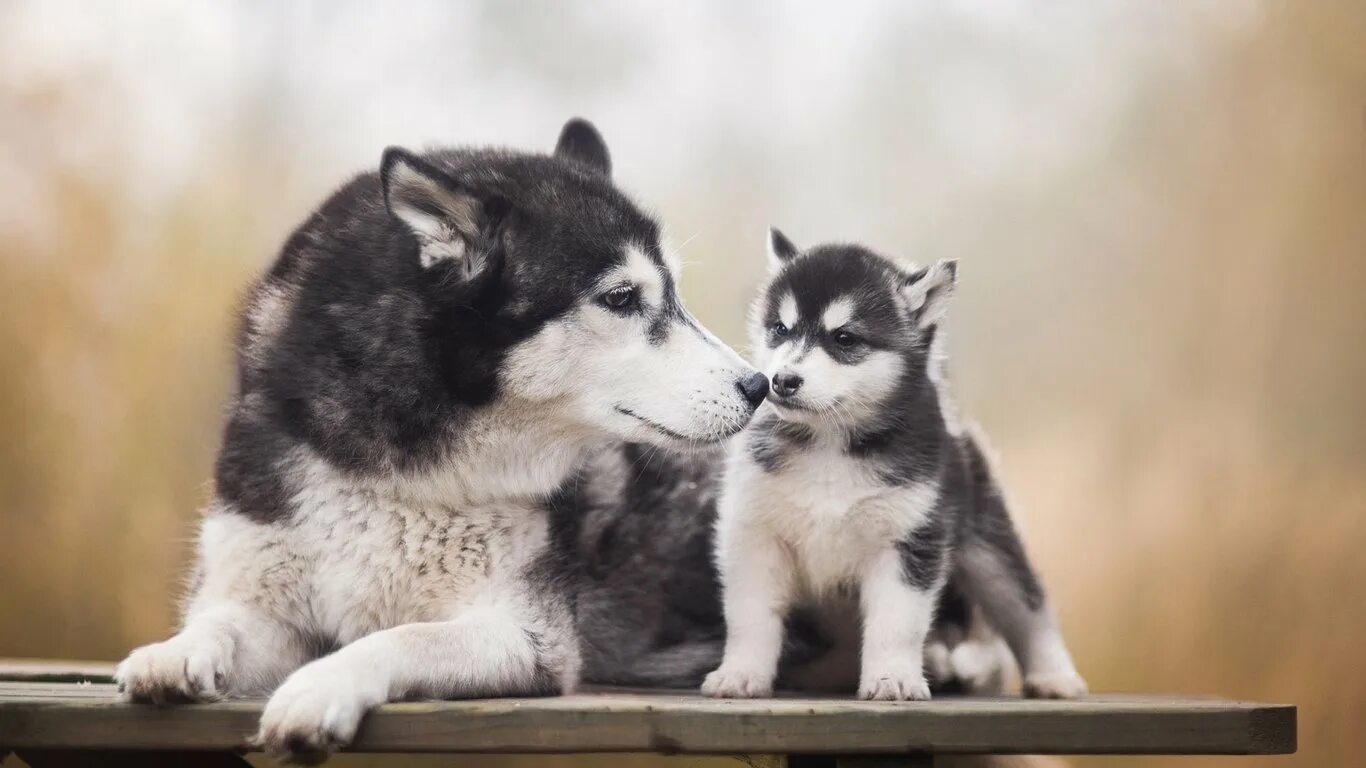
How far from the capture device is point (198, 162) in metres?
3.75

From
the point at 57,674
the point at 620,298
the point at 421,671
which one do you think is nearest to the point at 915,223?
the point at 620,298

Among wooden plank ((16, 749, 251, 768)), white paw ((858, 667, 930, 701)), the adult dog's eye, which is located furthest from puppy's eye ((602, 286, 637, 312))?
wooden plank ((16, 749, 251, 768))

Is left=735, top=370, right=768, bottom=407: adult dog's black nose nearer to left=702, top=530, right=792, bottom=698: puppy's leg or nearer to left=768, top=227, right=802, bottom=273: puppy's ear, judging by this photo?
left=702, top=530, right=792, bottom=698: puppy's leg

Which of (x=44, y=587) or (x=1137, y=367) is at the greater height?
(x=1137, y=367)

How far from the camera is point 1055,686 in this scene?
2369 mm

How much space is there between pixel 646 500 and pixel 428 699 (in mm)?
820

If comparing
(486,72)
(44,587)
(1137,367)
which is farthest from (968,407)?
(44,587)

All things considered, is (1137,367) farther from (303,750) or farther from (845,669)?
(303,750)

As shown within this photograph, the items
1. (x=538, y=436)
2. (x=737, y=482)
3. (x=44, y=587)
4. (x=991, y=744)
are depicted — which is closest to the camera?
(x=991, y=744)

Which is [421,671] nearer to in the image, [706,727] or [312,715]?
[312,715]

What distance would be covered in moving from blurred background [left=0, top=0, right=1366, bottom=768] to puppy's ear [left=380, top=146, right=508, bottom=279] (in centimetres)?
155

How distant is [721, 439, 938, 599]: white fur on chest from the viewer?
7.20 feet

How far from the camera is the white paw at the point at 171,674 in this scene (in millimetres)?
1763

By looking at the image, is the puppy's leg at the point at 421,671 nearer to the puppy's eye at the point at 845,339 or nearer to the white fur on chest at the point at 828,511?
the white fur on chest at the point at 828,511
